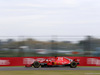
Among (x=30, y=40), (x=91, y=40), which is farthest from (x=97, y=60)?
(x=30, y=40)

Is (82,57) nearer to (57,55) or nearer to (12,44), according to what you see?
(57,55)

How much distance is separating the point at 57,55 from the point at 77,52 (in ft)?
4.94

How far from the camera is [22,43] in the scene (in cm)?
1723

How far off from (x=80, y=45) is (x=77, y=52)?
56 centimetres

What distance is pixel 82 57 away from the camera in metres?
17.3

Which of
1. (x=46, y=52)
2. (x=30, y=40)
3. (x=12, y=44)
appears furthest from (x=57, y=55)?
(x=12, y=44)

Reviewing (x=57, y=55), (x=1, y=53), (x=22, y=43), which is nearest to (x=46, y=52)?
(x=57, y=55)

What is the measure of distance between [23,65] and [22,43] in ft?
5.34

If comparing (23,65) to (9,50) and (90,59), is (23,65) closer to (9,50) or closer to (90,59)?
(9,50)

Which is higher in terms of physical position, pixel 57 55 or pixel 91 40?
pixel 91 40

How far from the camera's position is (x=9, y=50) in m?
16.9

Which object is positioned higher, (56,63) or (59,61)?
(59,61)

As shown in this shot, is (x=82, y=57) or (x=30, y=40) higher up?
(x=30, y=40)

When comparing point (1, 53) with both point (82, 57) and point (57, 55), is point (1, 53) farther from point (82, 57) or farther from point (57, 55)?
point (82, 57)
